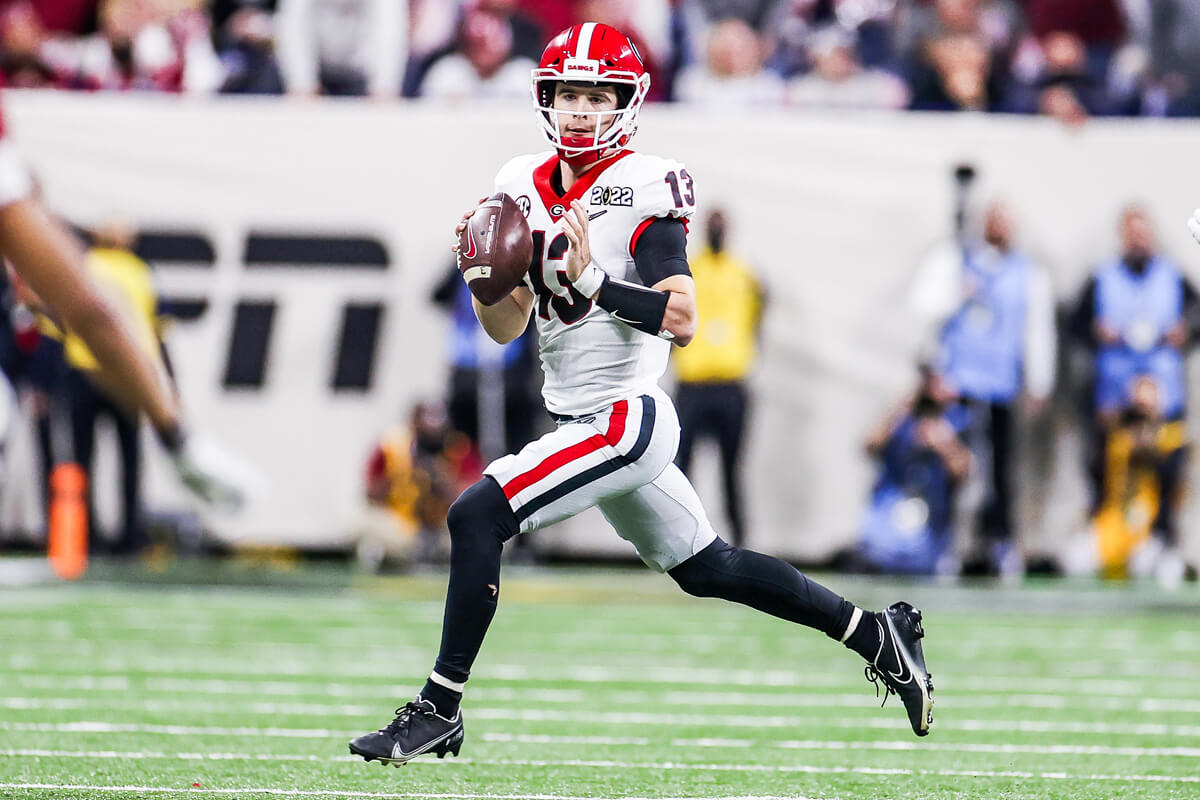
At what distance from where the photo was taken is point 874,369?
1022 centimetres

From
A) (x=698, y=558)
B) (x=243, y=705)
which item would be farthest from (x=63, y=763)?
(x=698, y=558)

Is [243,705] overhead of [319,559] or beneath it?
overhead

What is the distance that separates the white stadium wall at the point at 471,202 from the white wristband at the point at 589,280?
597cm

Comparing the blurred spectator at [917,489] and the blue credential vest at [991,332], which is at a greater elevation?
the blue credential vest at [991,332]

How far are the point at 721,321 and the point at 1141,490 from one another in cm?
230

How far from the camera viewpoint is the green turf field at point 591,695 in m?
4.62

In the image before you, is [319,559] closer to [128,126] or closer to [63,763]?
[128,126]

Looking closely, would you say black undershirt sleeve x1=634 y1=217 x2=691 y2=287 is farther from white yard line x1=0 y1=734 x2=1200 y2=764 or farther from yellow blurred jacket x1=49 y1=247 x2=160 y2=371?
yellow blurred jacket x1=49 y1=247 x2=160 y2=371

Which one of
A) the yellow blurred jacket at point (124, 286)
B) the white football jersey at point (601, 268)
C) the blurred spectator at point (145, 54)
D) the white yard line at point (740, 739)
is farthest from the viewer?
the blurred spectator at point (145, 54)

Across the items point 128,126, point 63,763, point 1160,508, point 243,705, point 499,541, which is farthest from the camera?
point 128,126

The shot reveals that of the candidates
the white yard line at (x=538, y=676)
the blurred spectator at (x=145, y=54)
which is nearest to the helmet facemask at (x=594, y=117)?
the white yard line at (x=538, y=676)

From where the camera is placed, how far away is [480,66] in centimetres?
1059

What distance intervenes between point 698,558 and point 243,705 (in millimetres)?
1919

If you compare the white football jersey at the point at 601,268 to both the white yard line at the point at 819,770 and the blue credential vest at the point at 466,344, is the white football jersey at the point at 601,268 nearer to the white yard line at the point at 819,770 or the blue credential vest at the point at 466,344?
the white yard line at the point at 819,770
